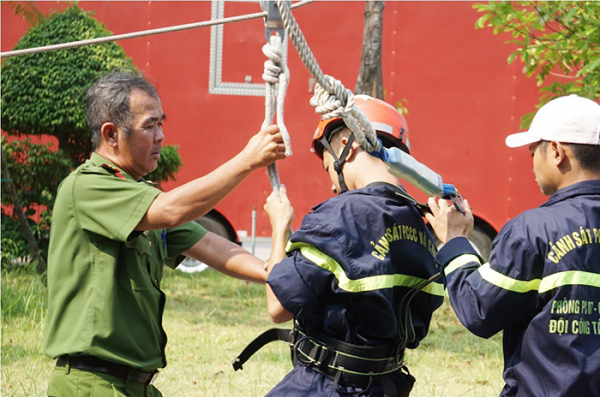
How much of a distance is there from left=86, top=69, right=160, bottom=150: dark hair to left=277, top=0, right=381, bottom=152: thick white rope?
788mm

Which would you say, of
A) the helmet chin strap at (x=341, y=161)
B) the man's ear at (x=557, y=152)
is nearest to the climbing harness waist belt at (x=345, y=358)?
the helmet chin strap at (x=341, y=161)

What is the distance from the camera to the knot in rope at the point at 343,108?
2504 millimetres

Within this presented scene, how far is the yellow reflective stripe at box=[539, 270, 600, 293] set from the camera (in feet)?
7.74

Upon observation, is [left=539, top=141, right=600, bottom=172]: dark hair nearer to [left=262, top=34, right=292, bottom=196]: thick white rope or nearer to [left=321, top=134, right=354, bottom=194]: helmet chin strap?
[left=321, top=134, right=354, bottom=194]: helmet chin strap

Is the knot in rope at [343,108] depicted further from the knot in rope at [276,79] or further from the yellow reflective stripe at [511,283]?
the yellow reflective stripe at [511,283]

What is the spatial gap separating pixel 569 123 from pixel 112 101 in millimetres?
1664

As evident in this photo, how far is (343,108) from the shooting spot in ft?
8.25

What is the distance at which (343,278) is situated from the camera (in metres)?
2.38

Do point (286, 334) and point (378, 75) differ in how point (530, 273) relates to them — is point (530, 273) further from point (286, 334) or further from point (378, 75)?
point (378, 75)

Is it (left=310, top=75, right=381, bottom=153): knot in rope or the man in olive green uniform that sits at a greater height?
(left=310, top=75, right=381, bottom=153): knot in rope

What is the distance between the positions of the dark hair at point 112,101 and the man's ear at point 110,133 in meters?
0.02

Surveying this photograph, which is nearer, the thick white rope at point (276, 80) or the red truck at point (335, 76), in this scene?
the thick white rope at point (276, 80)

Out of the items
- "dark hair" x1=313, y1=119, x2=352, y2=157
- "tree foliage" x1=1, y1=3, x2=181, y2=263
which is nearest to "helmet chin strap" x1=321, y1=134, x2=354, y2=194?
"dark hair" x1=313, y1=119, x2=352, y2=157

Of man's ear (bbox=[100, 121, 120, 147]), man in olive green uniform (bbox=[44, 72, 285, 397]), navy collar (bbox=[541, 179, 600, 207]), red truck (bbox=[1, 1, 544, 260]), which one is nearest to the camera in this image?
navy collar (bbox=[541, 179, 600, 207])
